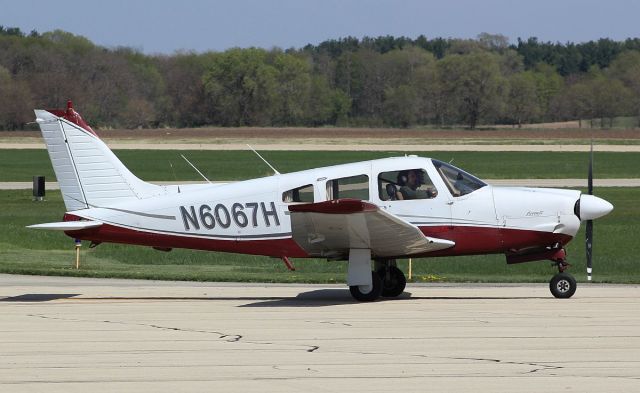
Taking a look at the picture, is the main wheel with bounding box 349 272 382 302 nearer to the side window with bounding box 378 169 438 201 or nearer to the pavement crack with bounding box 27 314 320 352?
the side window with bounding box 378 169 438 201

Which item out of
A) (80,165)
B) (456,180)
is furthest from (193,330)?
(456,180)

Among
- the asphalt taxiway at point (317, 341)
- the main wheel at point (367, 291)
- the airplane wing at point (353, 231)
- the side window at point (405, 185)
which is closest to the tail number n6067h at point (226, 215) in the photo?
the airplane wing at point (353, 231)

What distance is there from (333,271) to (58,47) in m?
104

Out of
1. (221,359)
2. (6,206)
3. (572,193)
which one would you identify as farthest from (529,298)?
(6,206)

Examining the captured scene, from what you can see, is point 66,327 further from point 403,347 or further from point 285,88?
point 285,88

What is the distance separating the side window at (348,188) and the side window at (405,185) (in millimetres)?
215

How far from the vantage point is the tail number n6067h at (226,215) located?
15680 mm

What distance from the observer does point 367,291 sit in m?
15.4

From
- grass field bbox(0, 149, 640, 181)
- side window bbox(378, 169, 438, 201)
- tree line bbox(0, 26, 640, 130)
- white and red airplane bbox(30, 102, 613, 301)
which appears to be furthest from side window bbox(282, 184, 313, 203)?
tree line bbox(0, 26, 640, 130)

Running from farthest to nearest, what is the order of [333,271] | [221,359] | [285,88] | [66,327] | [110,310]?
[285,88]
[333,271]
[110,310]
[66,327]
[221,359]

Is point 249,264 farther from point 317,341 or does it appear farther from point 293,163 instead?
point 293,163

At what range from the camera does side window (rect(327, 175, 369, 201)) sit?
600 inches

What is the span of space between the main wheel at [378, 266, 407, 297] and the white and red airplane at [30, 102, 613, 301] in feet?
0.05

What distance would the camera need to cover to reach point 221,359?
10914 mm
